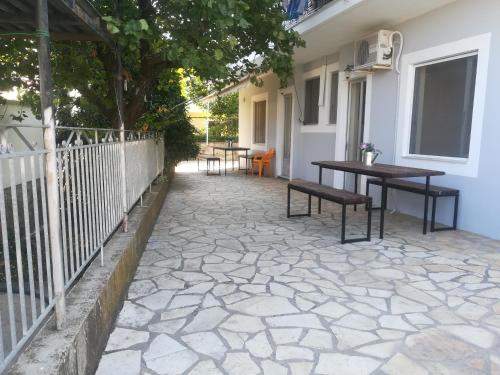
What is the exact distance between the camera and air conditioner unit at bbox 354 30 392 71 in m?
6.45

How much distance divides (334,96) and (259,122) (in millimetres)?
5311

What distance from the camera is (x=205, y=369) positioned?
230 cm

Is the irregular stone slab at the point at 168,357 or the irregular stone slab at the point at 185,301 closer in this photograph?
the irregular stone slab at the point at 168,357

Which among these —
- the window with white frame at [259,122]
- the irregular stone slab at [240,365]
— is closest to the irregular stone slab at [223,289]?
the irregular stone slab at [240,365]

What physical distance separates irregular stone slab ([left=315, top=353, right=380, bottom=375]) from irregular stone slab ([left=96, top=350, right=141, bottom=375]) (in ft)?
3.49

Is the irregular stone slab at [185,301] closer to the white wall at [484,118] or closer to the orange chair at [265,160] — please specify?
the white wall at [484,118]

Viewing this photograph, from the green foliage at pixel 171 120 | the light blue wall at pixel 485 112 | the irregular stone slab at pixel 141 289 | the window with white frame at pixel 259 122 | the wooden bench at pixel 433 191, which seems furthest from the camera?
the window with white frame at pixel 259 122

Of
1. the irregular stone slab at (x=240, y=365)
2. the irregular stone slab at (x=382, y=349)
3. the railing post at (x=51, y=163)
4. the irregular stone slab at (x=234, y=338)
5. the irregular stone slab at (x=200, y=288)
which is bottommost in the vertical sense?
the irregular stone slab at (x=240, y=365)

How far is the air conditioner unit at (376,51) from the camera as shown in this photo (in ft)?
21.2

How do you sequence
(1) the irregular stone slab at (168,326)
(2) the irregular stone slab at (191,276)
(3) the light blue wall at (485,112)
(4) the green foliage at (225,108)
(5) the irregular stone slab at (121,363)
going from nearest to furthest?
(5) the irregular stone slab at (121,363) → (1) the irregular stone slab at (168,326) → (2) the irregular stone slab at (191,276) → (3) the light blue wall at (485,112) → (4) the green foliage at (225,108)

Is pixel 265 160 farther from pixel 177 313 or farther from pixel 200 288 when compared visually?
pixel 177 313

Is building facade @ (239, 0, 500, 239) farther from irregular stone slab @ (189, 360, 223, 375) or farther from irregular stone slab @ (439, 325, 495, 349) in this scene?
irregular stone slab @ (189, 360, 223, 375)

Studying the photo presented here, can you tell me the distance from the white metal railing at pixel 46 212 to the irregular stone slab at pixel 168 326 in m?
0.65

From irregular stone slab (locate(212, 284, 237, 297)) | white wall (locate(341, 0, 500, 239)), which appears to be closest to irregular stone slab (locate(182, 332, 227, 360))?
irregular stone slab (locate(212, 284, 237, 297))
